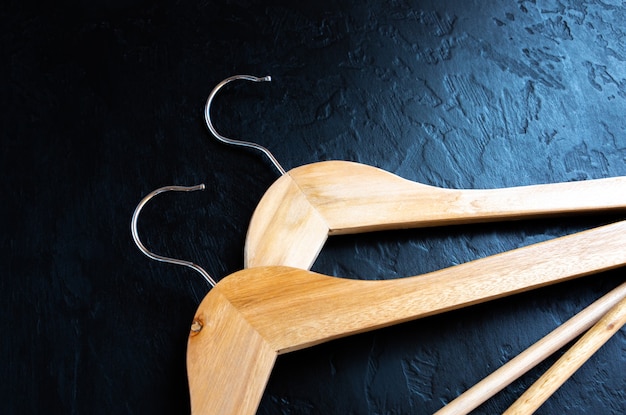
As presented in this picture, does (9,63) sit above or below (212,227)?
above

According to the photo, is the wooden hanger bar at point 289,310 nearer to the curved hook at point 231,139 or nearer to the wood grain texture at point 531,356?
the wood grain texture at point 531,356

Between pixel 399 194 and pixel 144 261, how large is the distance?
323mm

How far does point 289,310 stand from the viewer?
2.55 feet

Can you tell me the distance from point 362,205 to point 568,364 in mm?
291

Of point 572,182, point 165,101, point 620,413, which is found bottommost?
Answer: point 620,413

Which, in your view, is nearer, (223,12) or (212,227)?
(212,227)

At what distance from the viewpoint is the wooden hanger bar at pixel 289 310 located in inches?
30.0

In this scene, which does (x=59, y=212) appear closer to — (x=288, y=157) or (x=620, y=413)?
(x=288, y=157)

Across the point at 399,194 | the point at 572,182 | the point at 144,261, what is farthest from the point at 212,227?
the point at 572,182

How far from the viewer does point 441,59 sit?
3.41ft

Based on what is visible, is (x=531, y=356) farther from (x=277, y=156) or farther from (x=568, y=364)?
(x=277, y=156)

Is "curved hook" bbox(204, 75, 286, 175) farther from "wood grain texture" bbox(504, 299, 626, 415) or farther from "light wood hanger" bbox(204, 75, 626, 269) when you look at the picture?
"wood grain texture" bbox(504, 299, 626, 415)

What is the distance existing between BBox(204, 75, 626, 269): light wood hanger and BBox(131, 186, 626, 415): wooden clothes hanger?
6 cm

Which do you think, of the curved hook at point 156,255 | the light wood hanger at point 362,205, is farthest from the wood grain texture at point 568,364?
the curved hook at point 156,255
